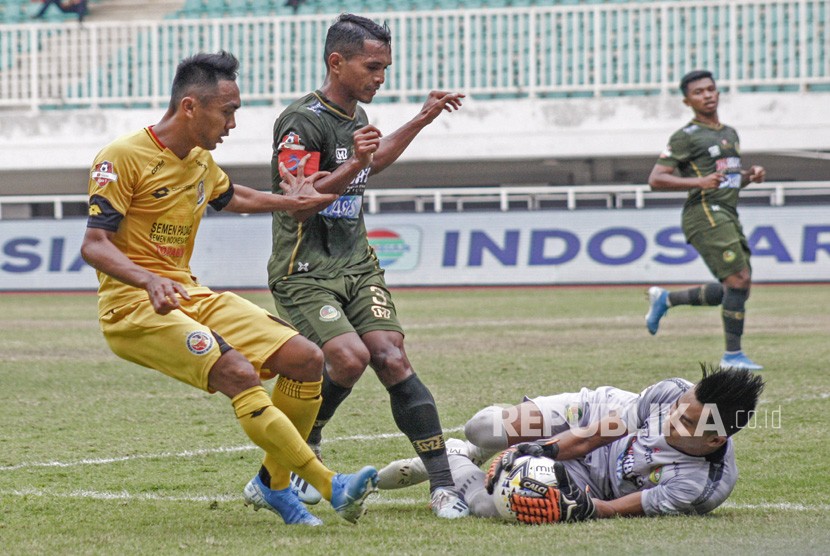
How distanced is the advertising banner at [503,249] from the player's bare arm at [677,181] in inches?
380

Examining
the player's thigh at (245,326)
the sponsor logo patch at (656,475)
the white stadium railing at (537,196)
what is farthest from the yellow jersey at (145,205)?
the white stadium railing at (537,196)

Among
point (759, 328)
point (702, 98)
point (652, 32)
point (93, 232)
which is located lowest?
point (759, 328)

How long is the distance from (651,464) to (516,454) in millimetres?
531

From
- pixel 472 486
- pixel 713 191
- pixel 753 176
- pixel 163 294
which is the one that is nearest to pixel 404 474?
pixel 472 486

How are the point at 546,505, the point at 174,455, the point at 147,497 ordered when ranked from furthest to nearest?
the point at 174,455, the point at 147,497, the point at 546,505

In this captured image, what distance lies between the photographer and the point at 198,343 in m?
4.70

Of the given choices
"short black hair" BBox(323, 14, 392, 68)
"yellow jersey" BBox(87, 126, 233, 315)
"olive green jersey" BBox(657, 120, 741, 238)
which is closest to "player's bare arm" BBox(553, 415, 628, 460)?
"yellow jersey" BBox(87, 126, 233, 315)

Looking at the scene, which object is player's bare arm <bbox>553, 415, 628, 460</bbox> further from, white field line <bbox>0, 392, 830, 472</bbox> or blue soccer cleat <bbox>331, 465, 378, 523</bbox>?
white field line <bbox>0, 392, 830, 472</bbox>

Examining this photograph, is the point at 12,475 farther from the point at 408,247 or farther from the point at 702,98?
the point at 408,247

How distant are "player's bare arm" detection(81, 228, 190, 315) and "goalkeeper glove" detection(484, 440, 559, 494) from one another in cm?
141

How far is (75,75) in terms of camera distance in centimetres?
2662

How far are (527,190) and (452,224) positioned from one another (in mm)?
1837

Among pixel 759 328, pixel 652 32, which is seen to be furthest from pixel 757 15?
pixel 759 328

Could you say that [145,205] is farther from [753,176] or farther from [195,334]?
[753,176]
